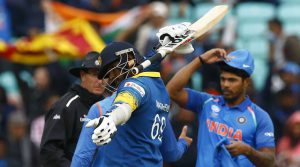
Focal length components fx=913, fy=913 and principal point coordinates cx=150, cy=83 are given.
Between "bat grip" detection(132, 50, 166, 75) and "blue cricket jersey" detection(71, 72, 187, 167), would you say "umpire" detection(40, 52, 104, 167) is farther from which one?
"bat grip" detection(132, 50, 166, 75)

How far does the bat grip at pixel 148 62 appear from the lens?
7.06 m

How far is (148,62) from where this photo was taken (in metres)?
7.18

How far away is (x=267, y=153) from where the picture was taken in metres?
8.41

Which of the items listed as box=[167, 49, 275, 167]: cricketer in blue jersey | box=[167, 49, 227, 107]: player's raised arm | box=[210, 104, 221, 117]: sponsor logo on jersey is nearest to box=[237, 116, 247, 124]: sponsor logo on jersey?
box=[167, 49, 275, 167]: cricketer in blue jersey

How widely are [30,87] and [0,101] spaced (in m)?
0.96

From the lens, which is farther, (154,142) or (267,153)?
(267,153)

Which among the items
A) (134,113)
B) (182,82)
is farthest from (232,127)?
(134,113)

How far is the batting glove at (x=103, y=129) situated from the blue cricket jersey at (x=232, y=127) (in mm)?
2137

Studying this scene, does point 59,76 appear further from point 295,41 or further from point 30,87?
point 295,41

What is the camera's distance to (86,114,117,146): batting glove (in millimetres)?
6477

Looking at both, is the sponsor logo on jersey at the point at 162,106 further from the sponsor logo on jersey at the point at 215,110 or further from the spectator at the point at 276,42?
the spectator at the point at 276,42

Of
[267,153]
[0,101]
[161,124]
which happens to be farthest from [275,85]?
[161,124]

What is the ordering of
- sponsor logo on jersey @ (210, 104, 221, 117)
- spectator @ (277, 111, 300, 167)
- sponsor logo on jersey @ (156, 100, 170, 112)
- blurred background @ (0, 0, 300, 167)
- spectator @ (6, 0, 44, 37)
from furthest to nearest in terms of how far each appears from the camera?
spectator @ (6, 0, 44, 37), blurred background @ (0, 0, 300, 167), spectator @ (277, 111, 300, 167), sponsor logo on jersey @ (210, 104, 221, 117), sponsor logo on jersey @ (156, 100, 170, 112)

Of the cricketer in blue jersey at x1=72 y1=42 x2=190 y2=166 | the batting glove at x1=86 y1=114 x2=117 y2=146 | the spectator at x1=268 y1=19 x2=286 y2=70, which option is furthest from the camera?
the spectator at x1=268 y1=19 x2=286 y2=70
